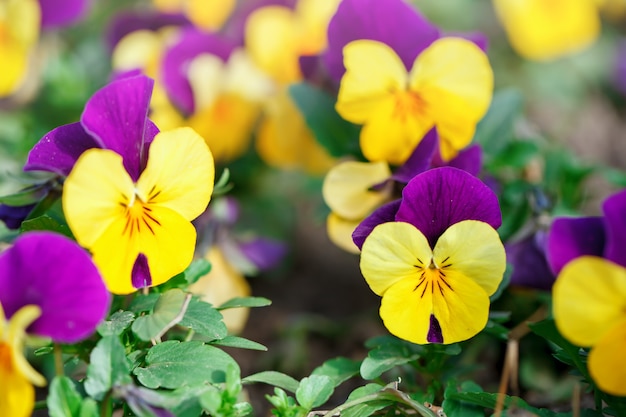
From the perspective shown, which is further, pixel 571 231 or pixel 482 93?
pixel 482 93

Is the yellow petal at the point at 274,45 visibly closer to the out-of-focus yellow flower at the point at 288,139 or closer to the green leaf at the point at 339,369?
the out-of-focus yellow flower at the point at 288,139

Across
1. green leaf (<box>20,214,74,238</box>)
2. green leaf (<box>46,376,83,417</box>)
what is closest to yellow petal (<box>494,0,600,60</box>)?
green leaf (<box>20,214,74,238</box>)

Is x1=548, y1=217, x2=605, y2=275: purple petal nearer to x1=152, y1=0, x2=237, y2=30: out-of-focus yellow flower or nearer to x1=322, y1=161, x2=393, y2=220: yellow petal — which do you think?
x1=322, y1=161, x2=393, y2=220: yellow petal

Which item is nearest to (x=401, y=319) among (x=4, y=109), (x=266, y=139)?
(x=266, y=139)

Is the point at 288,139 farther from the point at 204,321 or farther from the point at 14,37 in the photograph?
the point at 204,321

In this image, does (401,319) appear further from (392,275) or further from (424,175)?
(424,175)

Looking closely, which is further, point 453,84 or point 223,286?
point 223,286

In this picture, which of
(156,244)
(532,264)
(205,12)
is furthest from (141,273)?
(205,12)
